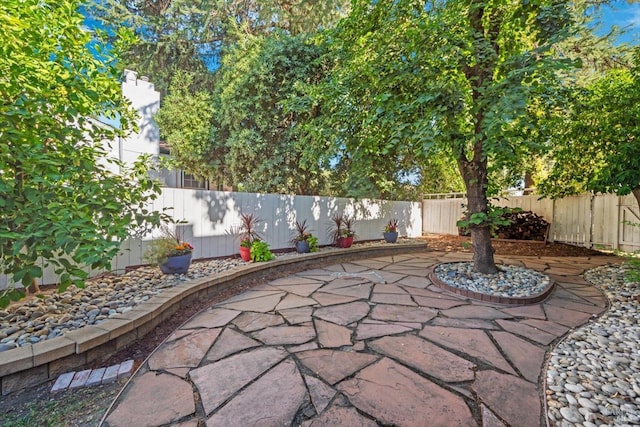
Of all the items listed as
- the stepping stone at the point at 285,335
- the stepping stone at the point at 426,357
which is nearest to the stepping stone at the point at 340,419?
the stepping stone at the point at 426,357

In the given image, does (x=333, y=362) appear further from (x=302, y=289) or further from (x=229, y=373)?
(x=302, y=289)

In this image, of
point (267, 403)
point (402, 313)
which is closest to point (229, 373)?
point (267, 403)

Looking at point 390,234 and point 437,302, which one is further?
point 390,234

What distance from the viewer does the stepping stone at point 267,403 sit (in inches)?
57.2

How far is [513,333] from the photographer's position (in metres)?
2.53

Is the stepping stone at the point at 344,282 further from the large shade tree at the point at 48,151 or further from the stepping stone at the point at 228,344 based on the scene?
the large shade tree at the point at 48,151

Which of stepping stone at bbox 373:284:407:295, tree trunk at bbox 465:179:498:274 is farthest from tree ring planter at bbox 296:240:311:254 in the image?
tree trunk at bbox 465:179:498:274

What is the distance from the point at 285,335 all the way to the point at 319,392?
0.77m

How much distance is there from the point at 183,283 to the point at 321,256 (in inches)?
101

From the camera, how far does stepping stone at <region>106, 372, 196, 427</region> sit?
1470 mm

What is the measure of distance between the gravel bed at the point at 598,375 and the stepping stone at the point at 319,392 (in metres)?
1.17

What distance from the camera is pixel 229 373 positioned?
1.85m

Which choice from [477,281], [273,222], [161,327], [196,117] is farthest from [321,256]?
[196,117]

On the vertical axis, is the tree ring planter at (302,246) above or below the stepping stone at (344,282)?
above
